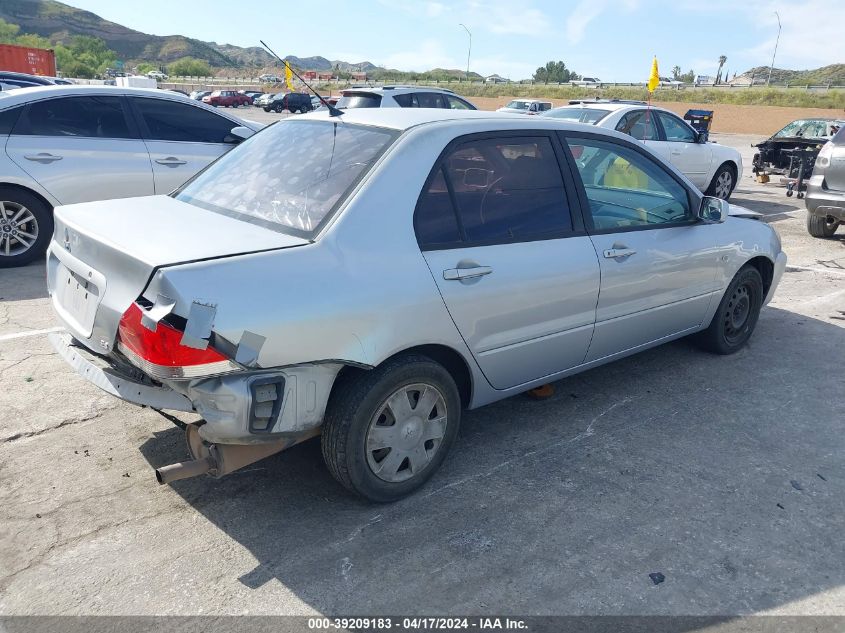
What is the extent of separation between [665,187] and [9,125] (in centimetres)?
603

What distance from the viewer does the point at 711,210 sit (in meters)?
4.47

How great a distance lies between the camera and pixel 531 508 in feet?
10.5

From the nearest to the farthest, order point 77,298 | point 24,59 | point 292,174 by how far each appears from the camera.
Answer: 1. point 77,298
2. point 292,174
3. point 24,59

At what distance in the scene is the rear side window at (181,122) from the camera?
723 centimetres

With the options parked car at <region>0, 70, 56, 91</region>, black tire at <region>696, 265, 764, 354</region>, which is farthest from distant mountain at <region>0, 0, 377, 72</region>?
black tire at <region>696, 265, 764, 354</region>

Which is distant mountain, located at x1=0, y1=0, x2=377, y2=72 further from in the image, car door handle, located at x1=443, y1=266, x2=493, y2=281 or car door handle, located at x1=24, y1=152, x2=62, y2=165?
car door handle, located at x1=443, y1=266, x2=493, y2=281

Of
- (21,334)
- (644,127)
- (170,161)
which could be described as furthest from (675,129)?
(21,334)

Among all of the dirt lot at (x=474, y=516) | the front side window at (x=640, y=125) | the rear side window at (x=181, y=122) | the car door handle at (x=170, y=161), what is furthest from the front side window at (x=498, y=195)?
the front side window at (x=640, y=125)

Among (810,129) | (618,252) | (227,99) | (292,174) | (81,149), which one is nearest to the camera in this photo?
(292,174)

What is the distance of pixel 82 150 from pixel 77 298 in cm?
446

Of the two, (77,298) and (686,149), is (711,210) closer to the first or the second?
(77,298)

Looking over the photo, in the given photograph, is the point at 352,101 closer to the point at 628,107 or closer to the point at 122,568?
the point at 628,107

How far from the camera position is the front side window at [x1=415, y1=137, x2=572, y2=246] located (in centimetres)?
323

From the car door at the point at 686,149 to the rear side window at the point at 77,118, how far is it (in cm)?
837
